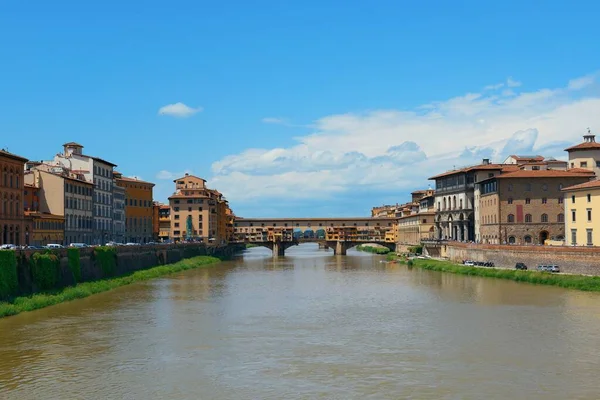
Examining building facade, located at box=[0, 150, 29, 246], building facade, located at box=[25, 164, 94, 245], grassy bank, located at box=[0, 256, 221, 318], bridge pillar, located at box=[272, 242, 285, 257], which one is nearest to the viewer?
grassy bank, located at box=[0, 256, 221, 318]

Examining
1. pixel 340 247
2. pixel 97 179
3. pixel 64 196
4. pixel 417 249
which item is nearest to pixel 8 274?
pixel 64 196

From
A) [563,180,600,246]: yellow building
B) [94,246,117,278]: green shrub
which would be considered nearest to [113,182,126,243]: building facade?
[94,246,117,278]: green shrub

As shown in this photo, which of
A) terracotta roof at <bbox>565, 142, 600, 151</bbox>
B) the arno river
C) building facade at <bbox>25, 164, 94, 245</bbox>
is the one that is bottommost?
the arno river

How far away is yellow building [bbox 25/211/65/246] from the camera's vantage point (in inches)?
2763

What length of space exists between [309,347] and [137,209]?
86.5 metres

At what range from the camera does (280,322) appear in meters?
40.1

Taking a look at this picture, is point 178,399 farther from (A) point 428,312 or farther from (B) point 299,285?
(B) point 299,285


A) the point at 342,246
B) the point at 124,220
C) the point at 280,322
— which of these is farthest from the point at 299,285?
the point at 342,246

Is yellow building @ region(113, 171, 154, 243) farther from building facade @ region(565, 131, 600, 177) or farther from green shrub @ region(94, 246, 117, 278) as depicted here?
building facade @ region(565, 131, 600, 177)

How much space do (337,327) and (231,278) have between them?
37659 mm

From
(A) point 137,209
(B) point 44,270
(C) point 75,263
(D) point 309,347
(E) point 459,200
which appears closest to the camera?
(D) point 309,347

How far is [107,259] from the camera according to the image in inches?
2571

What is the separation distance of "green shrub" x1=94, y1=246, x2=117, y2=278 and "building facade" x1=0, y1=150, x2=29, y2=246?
7396 millimetres

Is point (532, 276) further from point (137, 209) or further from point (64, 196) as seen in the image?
point (137, 209)
